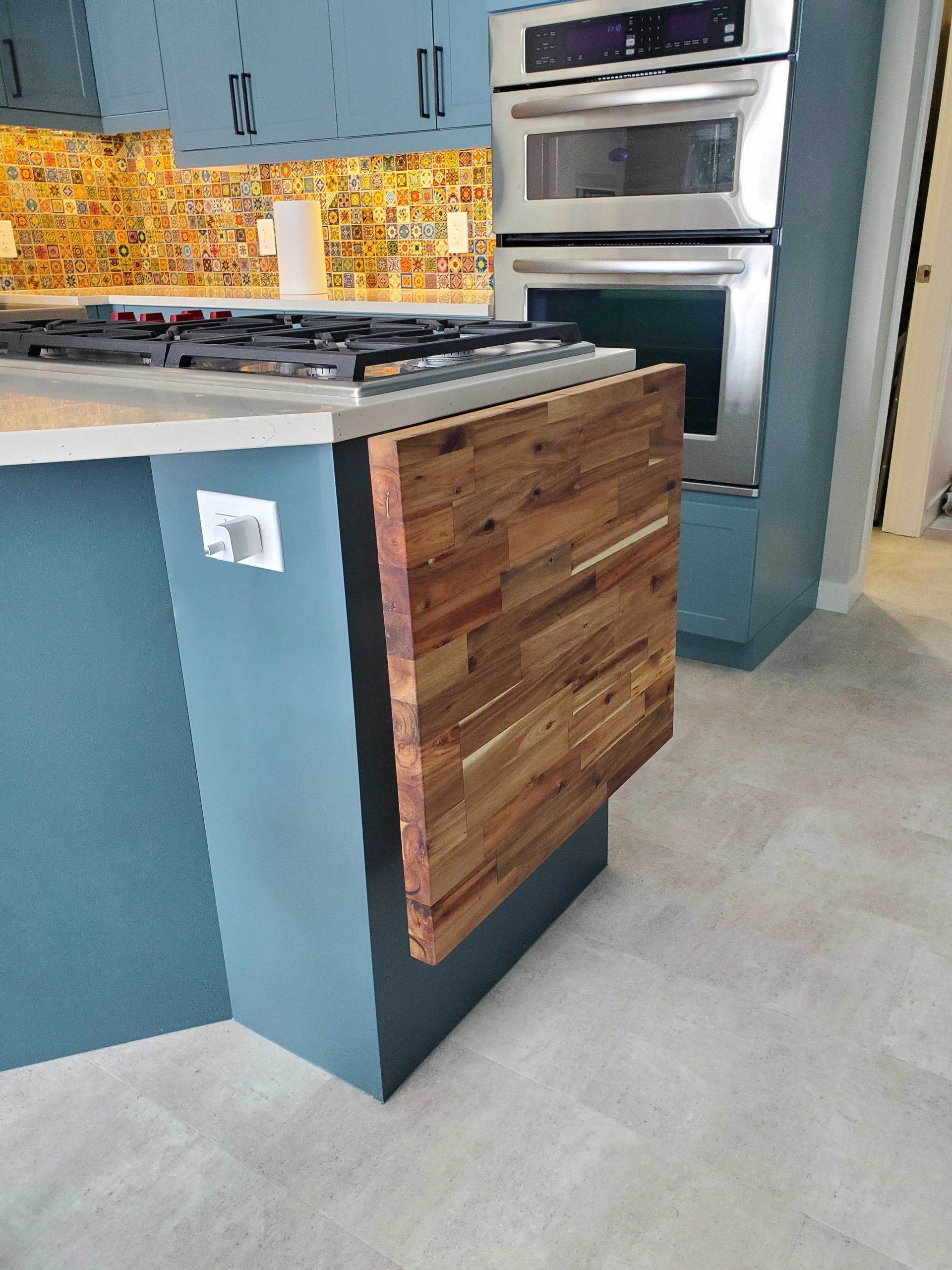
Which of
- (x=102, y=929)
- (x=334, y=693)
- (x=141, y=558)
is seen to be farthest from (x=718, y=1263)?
(x=141, y=558)

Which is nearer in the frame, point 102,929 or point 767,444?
point 102,929

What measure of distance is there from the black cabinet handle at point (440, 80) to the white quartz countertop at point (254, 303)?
1.66ft

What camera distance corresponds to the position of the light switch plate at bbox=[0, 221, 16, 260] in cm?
360

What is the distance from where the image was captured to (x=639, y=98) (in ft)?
7.31

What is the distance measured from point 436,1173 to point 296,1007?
307 millimetres

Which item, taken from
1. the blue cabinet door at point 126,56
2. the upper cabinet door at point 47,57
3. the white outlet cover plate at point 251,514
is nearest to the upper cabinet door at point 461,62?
the blue cabinet door at point 126,56

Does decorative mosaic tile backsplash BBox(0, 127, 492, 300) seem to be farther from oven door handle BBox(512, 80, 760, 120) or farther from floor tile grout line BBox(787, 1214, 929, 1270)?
floor tile grout line BBox(787, 1214, 929, 1270)

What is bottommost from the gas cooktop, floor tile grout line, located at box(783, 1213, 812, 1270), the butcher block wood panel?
floor tile grout line, located at box(783, 1213, 812, 1270)

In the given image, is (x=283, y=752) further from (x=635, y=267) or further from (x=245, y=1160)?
(x=635, y=267)

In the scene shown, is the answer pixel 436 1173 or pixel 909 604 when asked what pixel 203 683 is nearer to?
pixel 436 1173

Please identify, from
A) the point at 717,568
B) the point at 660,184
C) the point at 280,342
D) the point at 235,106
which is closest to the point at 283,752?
the point at 280,342

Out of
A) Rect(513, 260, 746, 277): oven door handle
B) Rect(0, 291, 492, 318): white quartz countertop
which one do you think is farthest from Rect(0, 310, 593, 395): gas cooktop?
Rect(0, 291, 492, 318): white quartz countertop

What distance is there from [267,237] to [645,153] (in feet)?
6.07

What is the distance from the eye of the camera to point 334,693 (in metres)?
1.15
